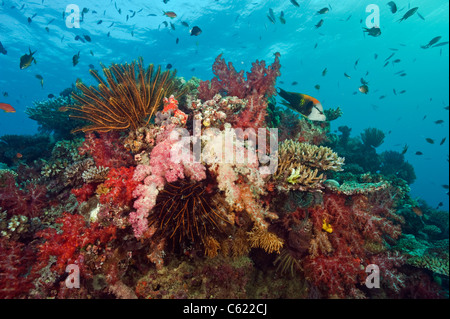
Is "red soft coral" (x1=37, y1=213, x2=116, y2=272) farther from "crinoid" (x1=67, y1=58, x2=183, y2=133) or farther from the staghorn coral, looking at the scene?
the staghorn coral

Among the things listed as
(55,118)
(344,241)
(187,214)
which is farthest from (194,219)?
(55,118)

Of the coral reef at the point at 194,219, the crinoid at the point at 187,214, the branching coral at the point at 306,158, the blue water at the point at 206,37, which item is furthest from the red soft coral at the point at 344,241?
the blue water at the point at 206,37

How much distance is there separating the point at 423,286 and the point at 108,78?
7793mm

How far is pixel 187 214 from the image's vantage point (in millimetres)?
3150

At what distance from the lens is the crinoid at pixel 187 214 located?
316cm

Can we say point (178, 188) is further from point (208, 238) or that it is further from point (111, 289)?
point (111, 289)

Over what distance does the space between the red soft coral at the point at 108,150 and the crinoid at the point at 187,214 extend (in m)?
1.52

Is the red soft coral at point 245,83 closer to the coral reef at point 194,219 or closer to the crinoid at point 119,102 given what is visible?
the coral reef at point 194,219

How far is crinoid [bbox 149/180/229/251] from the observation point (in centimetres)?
316

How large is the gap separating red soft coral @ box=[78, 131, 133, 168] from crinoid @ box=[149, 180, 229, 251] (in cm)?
152

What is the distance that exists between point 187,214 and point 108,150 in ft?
8.05
